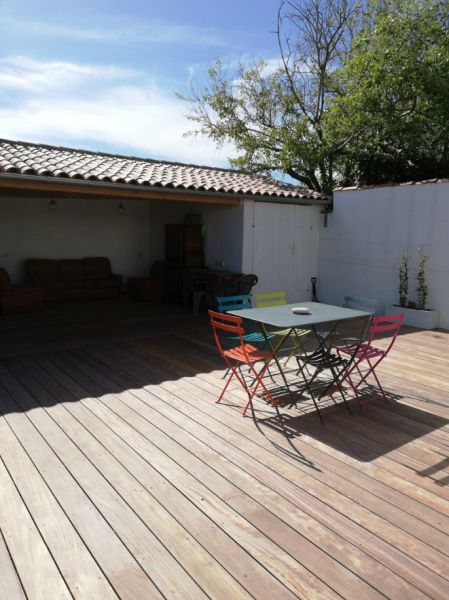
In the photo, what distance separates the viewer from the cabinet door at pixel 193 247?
32.6 ft

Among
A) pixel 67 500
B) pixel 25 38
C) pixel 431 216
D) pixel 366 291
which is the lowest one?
pixel 67 500

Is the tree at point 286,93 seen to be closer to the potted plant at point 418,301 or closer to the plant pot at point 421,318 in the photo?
the potted plant at point 418,301

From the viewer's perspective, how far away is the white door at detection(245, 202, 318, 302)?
9.31 m

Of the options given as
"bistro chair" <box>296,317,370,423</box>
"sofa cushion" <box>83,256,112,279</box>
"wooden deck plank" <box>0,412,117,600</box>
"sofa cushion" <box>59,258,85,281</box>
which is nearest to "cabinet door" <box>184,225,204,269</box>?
"sofa cushion" <box>83,256,112,279</box>

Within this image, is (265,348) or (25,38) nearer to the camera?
(265,348)

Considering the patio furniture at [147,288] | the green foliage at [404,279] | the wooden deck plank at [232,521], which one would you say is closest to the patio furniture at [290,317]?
the wooden deck plank at [232,521]

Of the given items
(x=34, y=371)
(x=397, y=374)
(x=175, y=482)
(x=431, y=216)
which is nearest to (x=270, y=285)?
(x=431, y=216)

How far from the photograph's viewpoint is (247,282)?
29.0 feet

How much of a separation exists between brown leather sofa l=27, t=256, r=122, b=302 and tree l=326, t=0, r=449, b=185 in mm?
6821

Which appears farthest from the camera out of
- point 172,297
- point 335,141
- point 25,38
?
point 335,141

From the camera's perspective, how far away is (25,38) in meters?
9.48

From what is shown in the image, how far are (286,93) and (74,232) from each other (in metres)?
7.44

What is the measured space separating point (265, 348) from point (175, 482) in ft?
10.5

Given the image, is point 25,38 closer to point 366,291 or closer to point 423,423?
point 366,291
